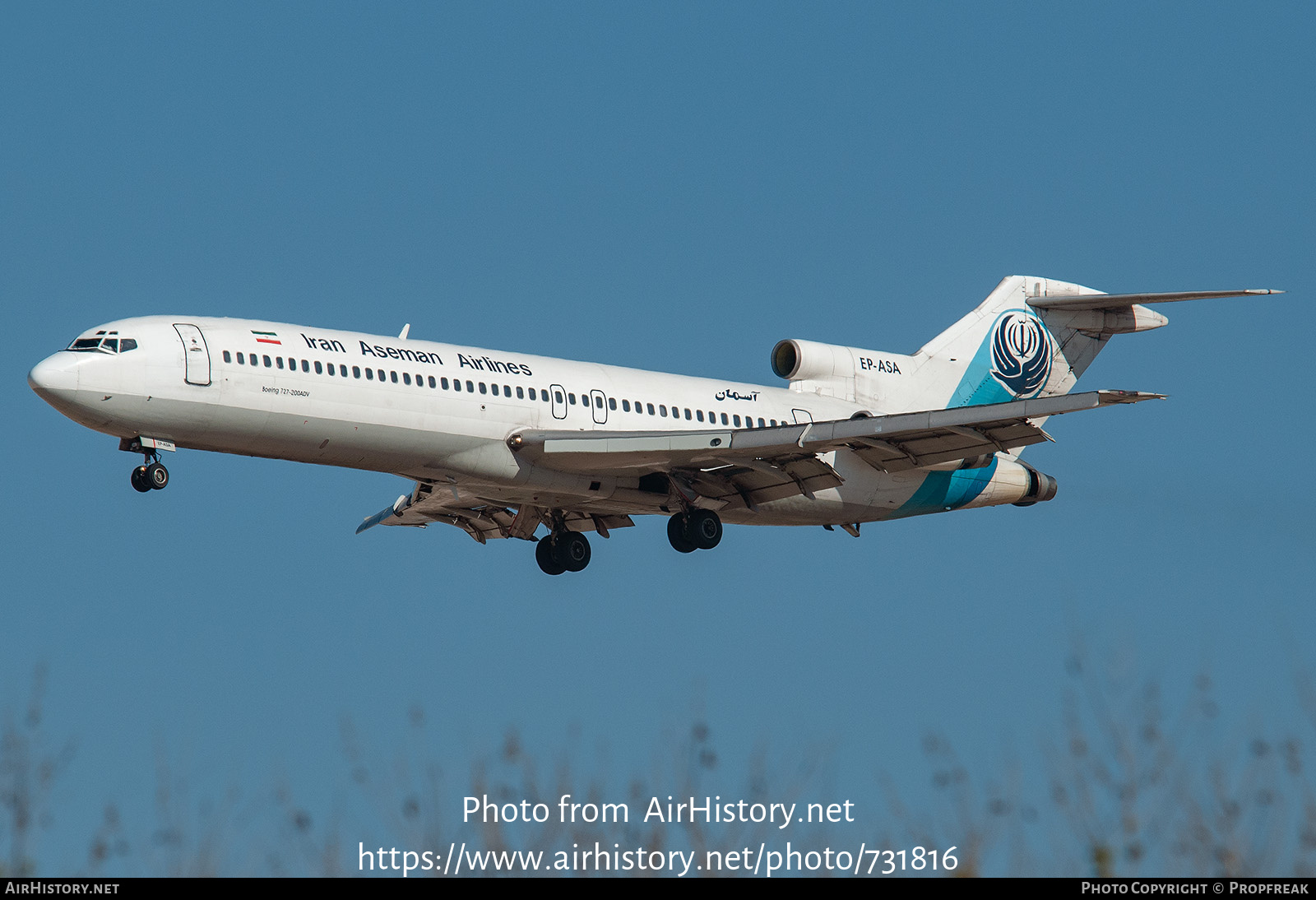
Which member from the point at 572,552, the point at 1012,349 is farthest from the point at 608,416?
the point at 1012,349

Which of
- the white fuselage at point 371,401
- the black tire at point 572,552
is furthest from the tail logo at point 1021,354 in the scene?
the black tire at point 572,552

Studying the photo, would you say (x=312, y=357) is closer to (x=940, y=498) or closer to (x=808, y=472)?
(x=808, y=472)

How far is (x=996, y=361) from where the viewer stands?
39.1 meters

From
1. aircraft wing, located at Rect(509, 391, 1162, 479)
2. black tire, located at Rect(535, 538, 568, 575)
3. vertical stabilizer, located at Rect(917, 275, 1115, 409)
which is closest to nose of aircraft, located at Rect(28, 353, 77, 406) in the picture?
aircraft wing, located at Rect(509, 391, 1162, 479)

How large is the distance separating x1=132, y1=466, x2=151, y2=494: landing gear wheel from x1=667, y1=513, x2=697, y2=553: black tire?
10.2m

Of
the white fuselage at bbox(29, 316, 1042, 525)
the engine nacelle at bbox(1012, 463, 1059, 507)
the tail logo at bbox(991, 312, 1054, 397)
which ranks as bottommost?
the engine nacelle at bbox(1012, 463, 1059, 507)

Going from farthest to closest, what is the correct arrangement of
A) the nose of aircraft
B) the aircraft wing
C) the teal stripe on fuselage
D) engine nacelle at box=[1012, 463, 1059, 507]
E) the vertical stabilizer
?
the vertical stabilizer < engine nacelle at box=[1012, 463, 1059, 507] < the teal stripe on fuselage < the aircraft wing < the nose of aircraft

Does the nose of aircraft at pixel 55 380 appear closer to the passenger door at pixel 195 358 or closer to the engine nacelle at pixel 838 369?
the passenger door at pixel 195 358

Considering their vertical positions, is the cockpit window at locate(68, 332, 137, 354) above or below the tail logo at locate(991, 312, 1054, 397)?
below

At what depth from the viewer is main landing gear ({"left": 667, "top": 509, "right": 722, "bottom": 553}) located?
33.0 m

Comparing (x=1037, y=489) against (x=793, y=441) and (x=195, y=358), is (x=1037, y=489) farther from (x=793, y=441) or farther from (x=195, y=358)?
(x=195, y=358)

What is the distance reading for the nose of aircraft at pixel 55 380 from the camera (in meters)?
27.4

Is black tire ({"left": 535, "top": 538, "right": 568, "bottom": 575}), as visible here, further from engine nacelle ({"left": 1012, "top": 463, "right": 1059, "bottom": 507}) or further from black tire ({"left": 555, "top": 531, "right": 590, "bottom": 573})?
engine nacelle ({"left": 1012, "top": 463, "right": 1059, "bottom": 507})
